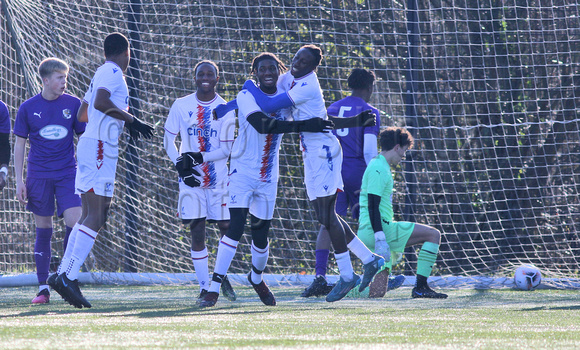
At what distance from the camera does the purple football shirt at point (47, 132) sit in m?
5.40

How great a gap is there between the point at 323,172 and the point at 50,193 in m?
2.05

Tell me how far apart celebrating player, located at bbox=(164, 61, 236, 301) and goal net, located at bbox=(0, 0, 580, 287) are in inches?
94.1

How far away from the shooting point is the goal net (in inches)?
318

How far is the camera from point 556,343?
296 cm

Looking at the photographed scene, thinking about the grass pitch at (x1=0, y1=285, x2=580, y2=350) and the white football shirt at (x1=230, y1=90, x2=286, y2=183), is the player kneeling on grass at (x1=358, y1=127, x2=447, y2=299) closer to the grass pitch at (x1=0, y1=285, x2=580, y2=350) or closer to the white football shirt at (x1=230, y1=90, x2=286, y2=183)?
the grass pitch at (x1=0, y1=285, x2=580, y2=350)

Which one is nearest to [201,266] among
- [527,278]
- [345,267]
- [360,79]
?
[345,267]

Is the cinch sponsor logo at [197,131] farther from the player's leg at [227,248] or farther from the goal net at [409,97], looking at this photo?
the goal net at [409,97]

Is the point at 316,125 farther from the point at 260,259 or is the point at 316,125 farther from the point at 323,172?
the point at 260,259

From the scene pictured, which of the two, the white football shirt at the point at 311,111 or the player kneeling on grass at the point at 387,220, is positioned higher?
the white football shirt at the point at 311,111

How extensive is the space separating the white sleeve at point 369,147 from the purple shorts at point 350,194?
23 cm

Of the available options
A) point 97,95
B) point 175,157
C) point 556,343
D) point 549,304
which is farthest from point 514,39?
point 556,343

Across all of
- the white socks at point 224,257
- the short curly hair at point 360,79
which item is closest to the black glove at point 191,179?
the white socks at point 224,257

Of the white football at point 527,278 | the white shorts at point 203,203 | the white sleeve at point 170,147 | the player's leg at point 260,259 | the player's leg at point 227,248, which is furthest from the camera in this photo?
the white football at point 527,278

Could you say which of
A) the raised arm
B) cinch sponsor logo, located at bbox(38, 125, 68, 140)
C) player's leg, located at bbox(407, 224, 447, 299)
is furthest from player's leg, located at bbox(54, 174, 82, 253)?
player's leg, located at bbox(407, 224, 447, 299)
